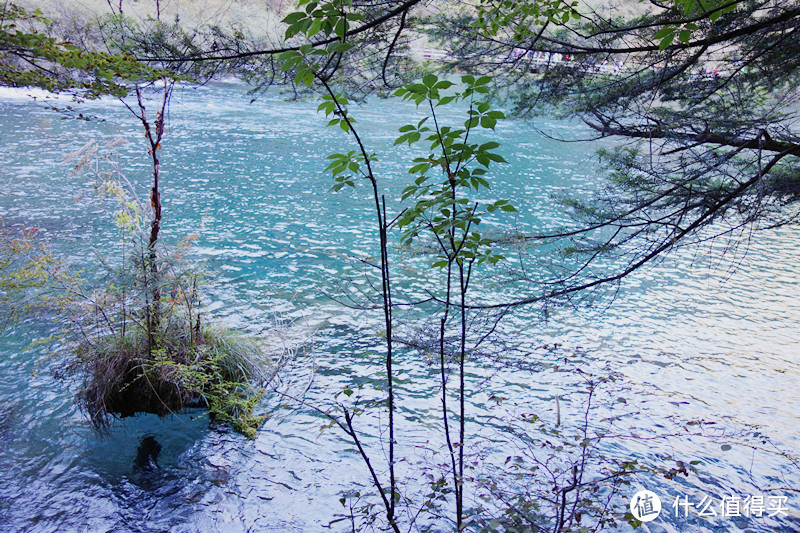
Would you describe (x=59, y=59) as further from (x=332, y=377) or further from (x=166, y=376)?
(x=332, y=377)

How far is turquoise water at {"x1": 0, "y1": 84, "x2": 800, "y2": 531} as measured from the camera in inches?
158

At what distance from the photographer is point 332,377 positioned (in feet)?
18.7

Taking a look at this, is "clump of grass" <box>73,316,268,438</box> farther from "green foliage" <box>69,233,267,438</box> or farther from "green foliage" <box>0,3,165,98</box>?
"green foliage" <box>0,3,165,98</box>

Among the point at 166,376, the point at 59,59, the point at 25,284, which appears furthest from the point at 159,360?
the point at 59,59

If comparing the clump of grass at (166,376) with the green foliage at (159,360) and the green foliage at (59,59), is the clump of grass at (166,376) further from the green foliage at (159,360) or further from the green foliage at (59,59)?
the green foliage at (59,59)

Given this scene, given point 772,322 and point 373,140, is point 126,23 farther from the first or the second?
point 373,140

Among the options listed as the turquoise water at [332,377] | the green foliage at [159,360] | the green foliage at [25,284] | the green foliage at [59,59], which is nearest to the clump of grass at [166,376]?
the green foliage at [159,360]

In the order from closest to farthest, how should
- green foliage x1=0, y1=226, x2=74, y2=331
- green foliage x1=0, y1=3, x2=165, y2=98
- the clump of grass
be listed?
1. green foliage x1=0, y1=3, x2=165, y2=98
2. the clump of grass
3. green foliage x1=0, y1=226, x2=74, y2=331

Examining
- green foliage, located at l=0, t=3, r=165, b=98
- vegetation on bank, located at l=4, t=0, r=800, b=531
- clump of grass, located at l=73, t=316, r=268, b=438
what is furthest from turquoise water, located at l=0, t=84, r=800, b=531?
green foliage, located at l=0, t=3, r=165, b=98

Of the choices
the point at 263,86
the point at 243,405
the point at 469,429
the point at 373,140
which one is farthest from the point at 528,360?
the point at 373,140

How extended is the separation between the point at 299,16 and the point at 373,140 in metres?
16.2

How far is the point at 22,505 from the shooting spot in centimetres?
374

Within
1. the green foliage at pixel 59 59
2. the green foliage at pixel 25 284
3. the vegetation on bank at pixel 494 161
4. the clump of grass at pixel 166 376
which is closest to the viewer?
the vegetation on bank at pixel 494 161

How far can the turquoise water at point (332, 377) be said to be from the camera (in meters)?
4.02
